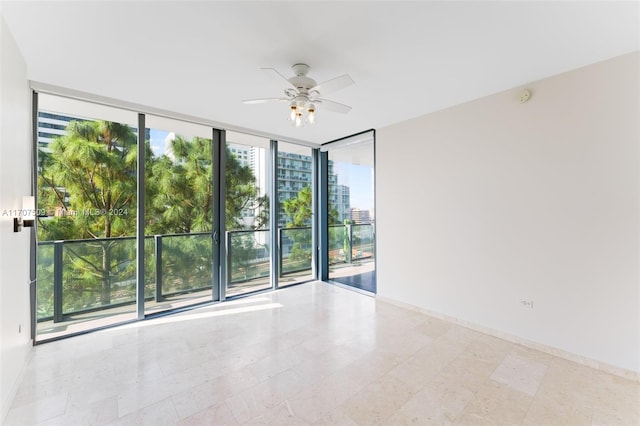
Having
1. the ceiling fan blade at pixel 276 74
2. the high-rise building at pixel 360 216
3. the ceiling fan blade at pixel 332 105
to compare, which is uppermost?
the ceiling fan blade at pixel 276 74

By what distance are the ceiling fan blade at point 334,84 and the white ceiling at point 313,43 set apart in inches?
10.5

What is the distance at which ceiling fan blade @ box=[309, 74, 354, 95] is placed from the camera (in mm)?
2094

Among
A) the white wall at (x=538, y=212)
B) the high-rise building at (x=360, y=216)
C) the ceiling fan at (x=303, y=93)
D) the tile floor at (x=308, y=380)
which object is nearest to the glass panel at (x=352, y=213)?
the high-rise building at (x=360, y=216)

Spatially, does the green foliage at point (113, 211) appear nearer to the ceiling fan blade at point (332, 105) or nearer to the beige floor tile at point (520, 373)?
the ceiling fan blade at point (332, 105)

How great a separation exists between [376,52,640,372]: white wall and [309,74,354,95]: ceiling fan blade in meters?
1.87

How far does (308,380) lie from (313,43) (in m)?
2.69

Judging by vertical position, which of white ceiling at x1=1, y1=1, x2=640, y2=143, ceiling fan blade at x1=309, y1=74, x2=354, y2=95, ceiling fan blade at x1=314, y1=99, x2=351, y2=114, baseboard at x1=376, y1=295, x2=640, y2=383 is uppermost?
white ceiling at x1=1, y1=1, x2=640, y2=143

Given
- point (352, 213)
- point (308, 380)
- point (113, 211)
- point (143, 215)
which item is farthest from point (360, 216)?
point (113, 211)

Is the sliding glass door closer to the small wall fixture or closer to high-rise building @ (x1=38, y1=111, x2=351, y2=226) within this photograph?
high-rise building @ (x1=38, y1=111, x2=351, y2=226)

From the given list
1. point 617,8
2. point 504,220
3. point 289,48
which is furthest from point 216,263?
point 617,8

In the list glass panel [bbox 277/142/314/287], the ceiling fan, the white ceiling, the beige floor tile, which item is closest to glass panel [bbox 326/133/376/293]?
glass panel [bbox 277/142/314/287]

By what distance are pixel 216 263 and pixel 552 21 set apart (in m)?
4.34

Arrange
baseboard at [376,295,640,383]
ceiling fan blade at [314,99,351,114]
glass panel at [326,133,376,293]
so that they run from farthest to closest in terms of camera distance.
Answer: glass panel at [326,133,376,293] → ceiling fan blade at [314,99,351,114] → baseboard at [376,295,640,383]

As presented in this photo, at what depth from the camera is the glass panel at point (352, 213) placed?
458 centimetres
